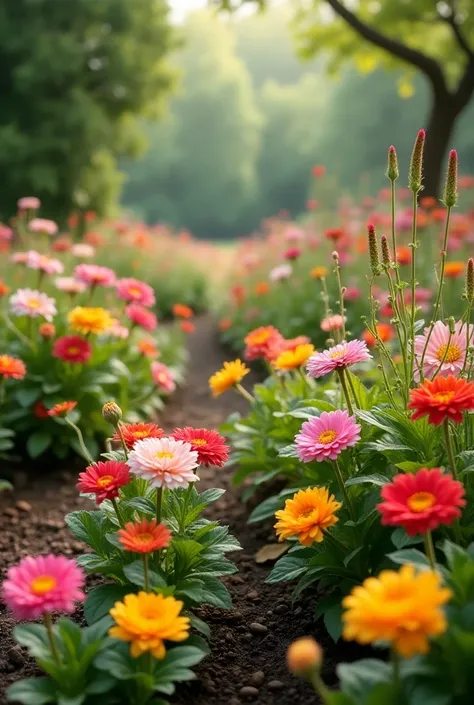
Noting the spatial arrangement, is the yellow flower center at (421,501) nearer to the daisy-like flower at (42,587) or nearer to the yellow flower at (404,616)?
the yellow flower at (404,616)

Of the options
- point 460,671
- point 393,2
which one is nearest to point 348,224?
point 393,2

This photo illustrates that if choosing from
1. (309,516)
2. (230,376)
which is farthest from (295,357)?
(309,516)

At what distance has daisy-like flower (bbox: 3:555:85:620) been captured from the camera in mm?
1351

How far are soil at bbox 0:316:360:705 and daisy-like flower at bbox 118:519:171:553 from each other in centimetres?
45

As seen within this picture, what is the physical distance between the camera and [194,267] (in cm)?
996

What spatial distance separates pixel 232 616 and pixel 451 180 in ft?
4.60

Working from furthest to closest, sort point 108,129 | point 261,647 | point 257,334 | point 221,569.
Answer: point 108,129, point 257,334, point 261,647, point 221,569

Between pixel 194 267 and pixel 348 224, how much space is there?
11.7 ft

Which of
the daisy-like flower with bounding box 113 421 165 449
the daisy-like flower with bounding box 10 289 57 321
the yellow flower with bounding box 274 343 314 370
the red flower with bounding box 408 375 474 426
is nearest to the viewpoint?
the red flower with bounding box 408 375 474 426

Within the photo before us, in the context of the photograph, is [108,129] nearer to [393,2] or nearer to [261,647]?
[393,2]

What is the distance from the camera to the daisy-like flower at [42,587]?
135 cm

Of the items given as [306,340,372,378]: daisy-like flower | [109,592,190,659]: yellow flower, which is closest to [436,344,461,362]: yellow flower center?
[306,340,372,378]: daisy-like flower

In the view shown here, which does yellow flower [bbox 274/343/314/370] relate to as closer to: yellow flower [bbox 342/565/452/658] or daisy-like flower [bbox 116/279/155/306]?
daisy-like flower [bbox 116/279/155/306]

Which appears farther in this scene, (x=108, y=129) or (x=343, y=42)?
(x=108, y=129)
